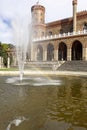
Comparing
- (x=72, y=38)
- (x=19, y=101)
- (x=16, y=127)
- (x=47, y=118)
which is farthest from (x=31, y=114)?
(x=72, y=38)

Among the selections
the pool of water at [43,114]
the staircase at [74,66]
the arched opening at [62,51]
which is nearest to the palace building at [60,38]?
the arched opening at [62,51]

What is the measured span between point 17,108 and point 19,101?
1.24 metres

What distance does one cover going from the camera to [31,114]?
7.02m

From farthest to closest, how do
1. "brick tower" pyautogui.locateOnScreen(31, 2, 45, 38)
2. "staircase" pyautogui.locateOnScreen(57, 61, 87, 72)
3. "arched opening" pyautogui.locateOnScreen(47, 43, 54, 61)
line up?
"brick tower" pyautogui.locateOnScreen(31, 2, 45, 38) → "arched opening" pyautogui.locateOnScreen(47, 43, 54, 61) → "staircase" pyautogui.locateOnScreen(57, 61, 87, 72)

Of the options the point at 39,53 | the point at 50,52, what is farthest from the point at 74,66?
the point at 39,53

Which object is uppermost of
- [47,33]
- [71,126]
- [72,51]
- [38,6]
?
[38,6]

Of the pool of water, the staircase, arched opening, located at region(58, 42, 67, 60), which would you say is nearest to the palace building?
arched opening, located at region(58, 42, 67, 60)

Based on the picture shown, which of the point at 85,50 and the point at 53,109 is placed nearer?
the point at 53,109

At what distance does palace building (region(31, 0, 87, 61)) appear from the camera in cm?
3941

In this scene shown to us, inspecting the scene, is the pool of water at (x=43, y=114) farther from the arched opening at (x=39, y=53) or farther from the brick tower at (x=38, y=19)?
the brick tower at (x=38, y=19)

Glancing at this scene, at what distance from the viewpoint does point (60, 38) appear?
136ft

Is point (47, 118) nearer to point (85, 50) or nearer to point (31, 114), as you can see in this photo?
point (31, 114)

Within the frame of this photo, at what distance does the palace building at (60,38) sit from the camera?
39.4m

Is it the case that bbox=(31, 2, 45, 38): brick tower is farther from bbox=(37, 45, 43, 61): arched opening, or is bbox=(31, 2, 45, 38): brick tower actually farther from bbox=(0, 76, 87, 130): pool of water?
bbox=(0, 76, 87, 130): pool of water
